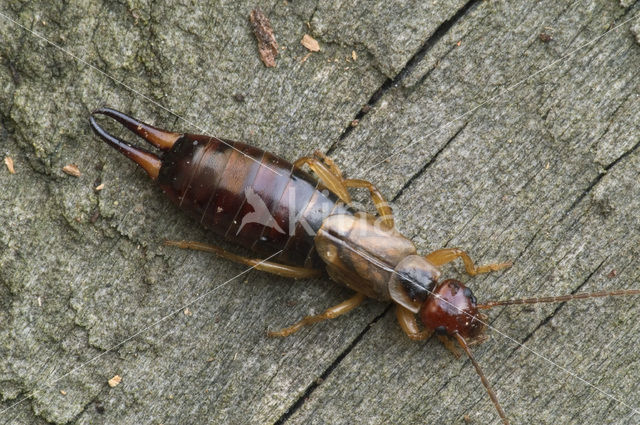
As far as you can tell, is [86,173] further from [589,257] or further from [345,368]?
[589,257]

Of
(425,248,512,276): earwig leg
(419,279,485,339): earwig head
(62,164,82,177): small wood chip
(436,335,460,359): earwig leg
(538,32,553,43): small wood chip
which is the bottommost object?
(62,164,82,177): small wood chip

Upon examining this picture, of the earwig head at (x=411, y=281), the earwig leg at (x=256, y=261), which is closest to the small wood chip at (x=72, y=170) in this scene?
the earwig leg at (x=256, y=261)

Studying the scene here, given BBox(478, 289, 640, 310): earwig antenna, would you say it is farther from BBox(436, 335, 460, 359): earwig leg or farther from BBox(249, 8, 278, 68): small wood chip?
BBox(249, 8, 278, 68): small wood chip

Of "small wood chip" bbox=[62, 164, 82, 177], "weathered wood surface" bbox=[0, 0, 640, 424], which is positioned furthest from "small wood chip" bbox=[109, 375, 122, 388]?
"small wood chip" bbox=[62, 164, 82, 177]

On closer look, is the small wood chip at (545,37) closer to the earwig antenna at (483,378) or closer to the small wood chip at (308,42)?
the small wood chip at (308,42)

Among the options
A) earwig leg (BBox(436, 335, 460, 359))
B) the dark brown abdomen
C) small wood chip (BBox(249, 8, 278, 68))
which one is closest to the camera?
the dark brown abdomen
